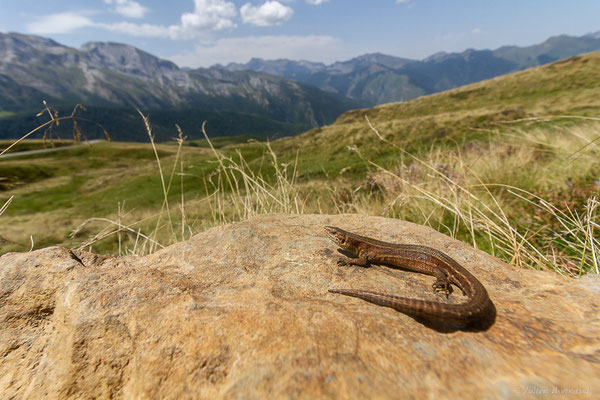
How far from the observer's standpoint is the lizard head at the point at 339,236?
13.5 ft

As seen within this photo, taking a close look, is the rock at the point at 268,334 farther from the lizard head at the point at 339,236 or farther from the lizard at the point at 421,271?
the lizard head at the point at 339,236

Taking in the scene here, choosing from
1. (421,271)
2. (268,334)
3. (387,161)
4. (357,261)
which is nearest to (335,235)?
(357,261)

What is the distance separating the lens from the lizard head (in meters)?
4.12

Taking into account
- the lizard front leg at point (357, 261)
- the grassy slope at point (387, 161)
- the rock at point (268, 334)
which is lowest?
the grassy slope at point (387, 161)

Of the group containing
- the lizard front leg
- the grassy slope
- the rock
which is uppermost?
the rock

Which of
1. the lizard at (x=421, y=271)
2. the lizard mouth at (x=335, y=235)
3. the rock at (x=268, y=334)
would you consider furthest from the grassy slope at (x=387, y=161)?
the rock at (x=268, y=334)

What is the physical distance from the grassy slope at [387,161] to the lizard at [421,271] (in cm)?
326

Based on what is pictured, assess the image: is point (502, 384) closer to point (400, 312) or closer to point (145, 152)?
point (400, 312)

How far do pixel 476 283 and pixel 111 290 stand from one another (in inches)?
142

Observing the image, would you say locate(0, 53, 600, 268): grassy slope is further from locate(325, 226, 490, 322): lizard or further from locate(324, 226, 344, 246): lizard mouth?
locate(324, 226, 344, 246): lizard mouth

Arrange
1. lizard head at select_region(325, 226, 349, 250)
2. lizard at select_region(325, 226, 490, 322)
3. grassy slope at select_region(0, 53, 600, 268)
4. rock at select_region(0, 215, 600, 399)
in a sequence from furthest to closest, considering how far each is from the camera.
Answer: grassy slope at select_region(0, 53, 600, 268)
lizard head at select_region(325, 226, 349, 250)
lizard at select_region(325, 226, 490, 322)
rock at select_region(0, 215, 600, 399)

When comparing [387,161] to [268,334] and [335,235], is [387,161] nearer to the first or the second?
[335,235]

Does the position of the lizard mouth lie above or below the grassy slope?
above

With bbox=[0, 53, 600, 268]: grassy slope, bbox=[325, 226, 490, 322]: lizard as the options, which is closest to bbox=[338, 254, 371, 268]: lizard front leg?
bbox=[325, 226, 490, 322]: lizard
